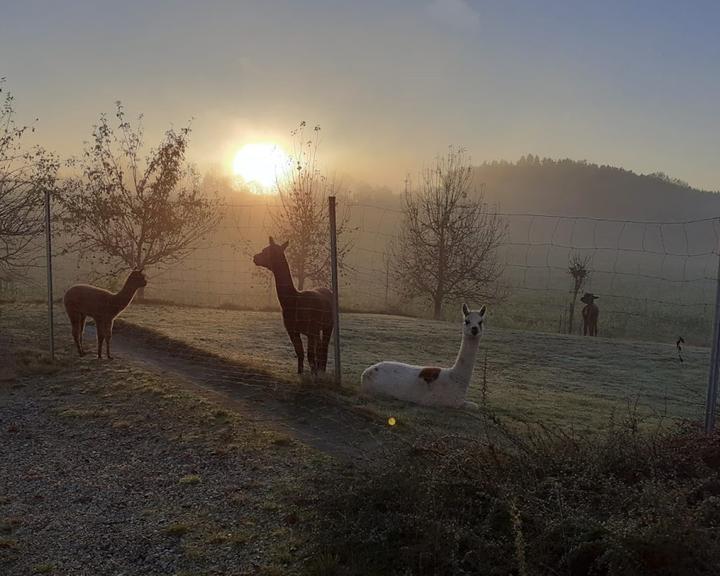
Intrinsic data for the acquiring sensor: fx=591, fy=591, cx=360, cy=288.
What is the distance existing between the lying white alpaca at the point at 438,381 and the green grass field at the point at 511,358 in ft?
1.18

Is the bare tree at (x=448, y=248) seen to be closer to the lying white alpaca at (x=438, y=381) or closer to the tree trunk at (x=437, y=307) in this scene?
the tree trunk at (x=437, y=307)

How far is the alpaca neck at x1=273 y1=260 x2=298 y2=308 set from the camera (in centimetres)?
874

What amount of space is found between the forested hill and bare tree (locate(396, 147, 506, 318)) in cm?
7072

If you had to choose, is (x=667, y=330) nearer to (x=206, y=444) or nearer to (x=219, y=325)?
(x=219, y=325)

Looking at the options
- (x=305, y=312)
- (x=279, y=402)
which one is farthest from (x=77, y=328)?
(x=279, y=402)

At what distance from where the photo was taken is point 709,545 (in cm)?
332

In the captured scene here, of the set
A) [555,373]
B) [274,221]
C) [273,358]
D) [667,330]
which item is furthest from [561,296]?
[273,358]

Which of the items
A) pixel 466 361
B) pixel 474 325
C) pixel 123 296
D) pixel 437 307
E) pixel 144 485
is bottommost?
pixel 144 485

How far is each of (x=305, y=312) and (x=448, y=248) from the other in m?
16.5

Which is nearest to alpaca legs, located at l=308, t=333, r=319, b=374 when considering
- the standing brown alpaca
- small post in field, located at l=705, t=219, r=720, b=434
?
the standing brown alpaca

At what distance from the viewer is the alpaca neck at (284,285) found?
874 cm

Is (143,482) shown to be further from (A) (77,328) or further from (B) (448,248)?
(B) (448,248)

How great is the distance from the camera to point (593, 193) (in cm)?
9956

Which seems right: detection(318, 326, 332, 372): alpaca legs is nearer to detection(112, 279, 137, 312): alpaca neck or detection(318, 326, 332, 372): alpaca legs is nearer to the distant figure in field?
detection(112, 279, 137, 312): alpaca neck
